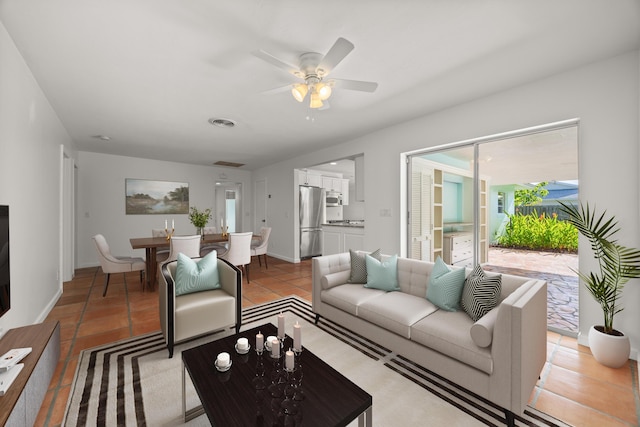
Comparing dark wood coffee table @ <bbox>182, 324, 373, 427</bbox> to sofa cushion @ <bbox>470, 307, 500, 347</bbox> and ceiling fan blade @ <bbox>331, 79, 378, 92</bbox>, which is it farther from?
ceiling fan blade @ <bbox>331, 79, 378, 92</bbox>

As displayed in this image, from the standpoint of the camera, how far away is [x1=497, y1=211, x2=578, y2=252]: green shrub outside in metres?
2.74

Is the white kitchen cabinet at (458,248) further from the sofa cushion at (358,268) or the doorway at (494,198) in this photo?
the sofa cushion at (358,268)

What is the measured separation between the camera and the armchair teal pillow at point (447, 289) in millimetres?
2186

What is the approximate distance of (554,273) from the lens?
2.88m

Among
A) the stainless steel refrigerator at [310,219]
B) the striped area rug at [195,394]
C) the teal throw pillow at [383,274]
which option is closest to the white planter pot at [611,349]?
the striped area rug at [195,394]

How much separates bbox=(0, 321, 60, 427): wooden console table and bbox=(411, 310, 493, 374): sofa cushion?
2246 mm

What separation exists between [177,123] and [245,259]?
2.31 m

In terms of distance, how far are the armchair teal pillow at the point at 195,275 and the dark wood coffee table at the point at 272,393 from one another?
1046 millimetres

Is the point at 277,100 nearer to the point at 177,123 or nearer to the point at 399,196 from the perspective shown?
the point at 177,123

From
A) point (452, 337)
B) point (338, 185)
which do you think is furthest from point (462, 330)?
point (338, 185)

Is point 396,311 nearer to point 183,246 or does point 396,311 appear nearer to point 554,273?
point 554,273

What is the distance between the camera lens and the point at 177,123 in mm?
3877

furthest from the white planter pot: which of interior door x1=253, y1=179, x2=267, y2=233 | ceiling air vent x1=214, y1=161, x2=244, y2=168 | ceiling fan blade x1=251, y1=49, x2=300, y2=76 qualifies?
ceiling air vent x1=214, y1=161, x2=244, y2=168

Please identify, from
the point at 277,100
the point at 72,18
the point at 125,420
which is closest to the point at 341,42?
the point at 277,100
